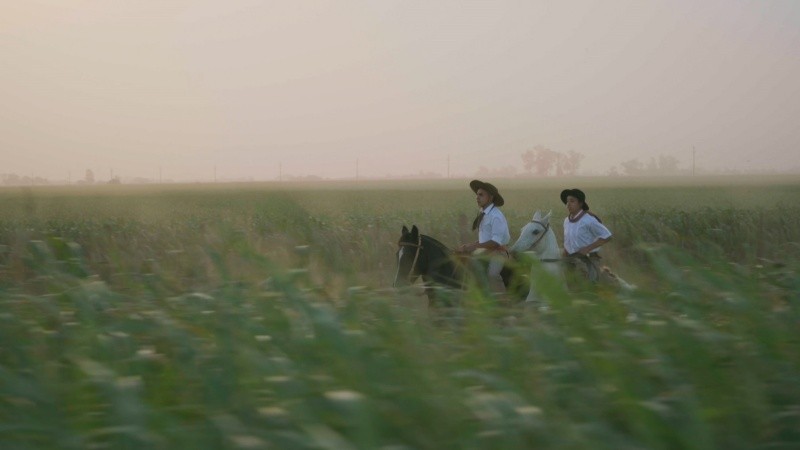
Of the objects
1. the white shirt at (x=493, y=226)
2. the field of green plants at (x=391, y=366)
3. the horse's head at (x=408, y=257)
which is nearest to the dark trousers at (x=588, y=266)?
the white shirt at (x=493, y=226)

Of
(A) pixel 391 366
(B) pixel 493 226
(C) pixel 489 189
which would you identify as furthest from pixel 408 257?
(A) pixel 391 366

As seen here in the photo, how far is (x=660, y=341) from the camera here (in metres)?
3.71

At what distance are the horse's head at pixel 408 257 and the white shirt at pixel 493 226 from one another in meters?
0.95

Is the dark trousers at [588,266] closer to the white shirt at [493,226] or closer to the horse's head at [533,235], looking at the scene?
the horse's head at [533,235]

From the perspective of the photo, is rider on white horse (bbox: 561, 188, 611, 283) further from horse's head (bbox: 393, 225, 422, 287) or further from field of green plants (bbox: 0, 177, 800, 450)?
field of green plants (bbox: 0, 177, 800, 450)

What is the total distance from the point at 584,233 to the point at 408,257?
199cm

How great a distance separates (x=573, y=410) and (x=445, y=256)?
6.44 meters

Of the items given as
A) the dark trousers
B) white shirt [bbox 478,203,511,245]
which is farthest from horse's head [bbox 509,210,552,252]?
white shirt [bbox 478,203,511,245]

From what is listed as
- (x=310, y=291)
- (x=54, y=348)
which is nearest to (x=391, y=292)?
(x=310, y=291)

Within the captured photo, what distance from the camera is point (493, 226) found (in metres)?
10.4

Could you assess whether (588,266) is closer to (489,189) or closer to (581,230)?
(581,230)

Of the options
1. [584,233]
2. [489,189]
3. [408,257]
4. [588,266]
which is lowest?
Answer: [588,266]

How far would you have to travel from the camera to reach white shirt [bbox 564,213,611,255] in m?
10.2

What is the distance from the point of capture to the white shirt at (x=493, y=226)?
1043 centimetres
